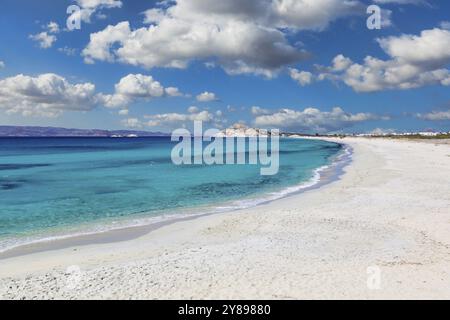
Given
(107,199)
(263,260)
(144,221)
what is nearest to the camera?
(263,260)

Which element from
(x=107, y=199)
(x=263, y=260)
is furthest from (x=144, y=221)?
(x=263, y=260)

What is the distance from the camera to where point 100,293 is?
10.2 meters

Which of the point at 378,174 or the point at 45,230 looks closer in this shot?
the point at 45,230

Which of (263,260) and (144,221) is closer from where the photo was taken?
(263,260)

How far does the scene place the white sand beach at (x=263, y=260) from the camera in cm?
1035

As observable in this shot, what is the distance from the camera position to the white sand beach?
10.4 m

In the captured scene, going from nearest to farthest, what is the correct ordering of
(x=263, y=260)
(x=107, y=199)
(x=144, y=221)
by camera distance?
(x=263, y=260) → (x=144, y=221) → (x=107, y=199)

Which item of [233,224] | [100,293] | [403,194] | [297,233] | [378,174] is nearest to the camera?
[100,293]

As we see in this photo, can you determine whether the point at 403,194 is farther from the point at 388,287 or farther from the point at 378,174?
the point at 388,287

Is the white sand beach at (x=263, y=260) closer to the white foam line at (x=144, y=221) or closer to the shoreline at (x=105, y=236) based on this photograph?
the shoreline at (x=105, y=236)

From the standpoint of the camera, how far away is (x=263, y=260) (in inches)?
511

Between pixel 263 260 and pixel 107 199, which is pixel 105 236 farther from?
pixel 107 199
